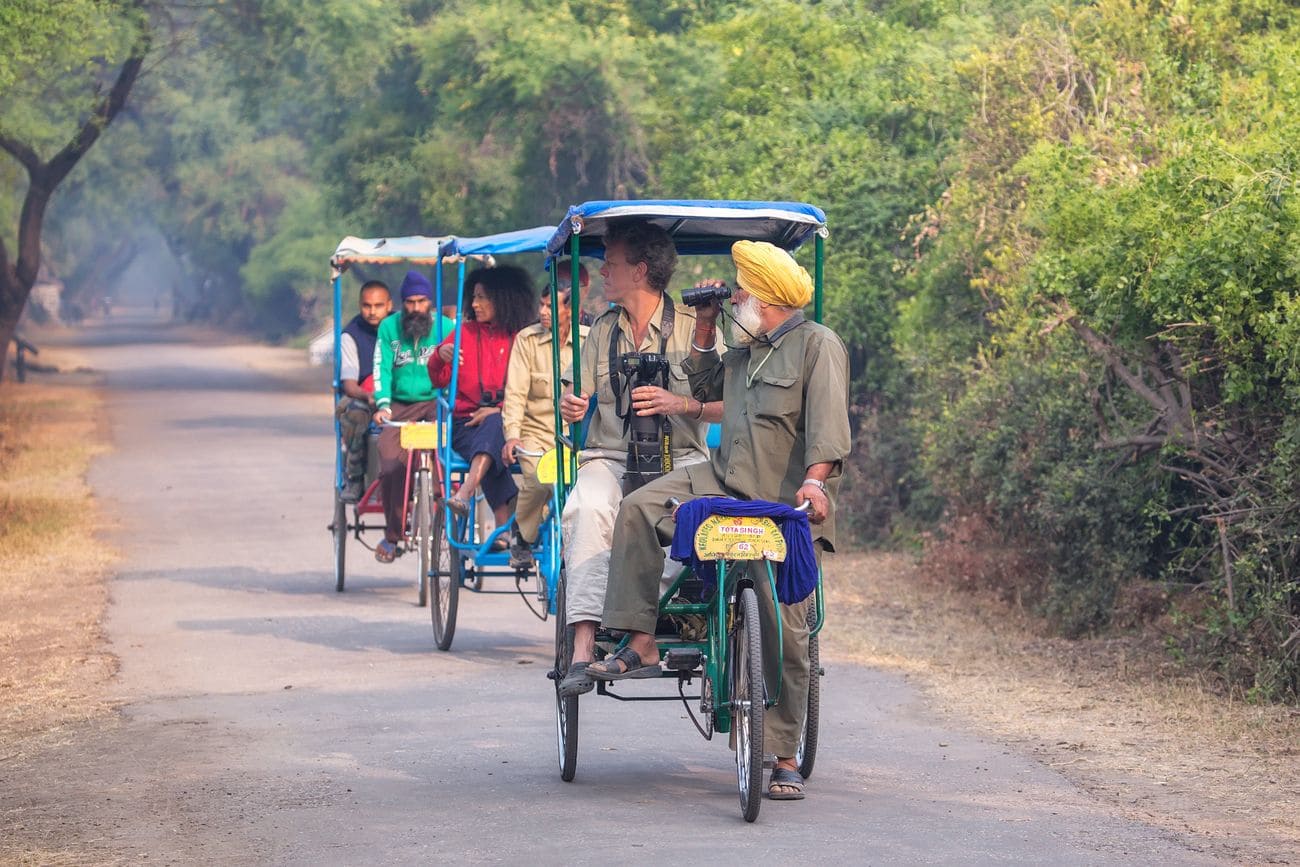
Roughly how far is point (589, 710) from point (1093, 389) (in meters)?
4.17

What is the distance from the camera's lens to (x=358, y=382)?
14.2m

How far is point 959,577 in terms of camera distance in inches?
543

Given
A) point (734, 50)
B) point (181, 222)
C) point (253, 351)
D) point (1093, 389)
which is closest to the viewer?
point (1093, 389)

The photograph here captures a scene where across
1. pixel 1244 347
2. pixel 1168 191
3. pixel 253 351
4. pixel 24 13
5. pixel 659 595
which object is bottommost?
pixel 253 351

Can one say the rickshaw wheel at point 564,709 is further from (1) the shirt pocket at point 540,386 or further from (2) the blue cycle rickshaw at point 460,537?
(1) the shirt pocket at point 540,386

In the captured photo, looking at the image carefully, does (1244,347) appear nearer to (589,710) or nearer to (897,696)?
(897,696)

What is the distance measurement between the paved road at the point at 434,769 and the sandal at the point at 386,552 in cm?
34

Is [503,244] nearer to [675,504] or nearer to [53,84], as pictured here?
[675,504]

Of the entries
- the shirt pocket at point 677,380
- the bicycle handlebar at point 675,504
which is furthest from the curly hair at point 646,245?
the bicycle handlebar at point 675,504

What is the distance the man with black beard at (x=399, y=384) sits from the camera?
13133 millimetres

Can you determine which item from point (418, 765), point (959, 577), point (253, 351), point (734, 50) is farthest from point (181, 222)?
point (418, 765)

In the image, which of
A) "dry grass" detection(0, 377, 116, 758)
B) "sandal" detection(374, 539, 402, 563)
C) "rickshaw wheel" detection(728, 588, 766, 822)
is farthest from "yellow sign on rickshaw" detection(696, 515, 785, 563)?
"sandal" detection(374, 539, 402, 563)

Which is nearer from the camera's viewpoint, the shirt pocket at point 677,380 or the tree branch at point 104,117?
the shirt pocket at point 677,380

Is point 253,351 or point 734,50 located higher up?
point 734,50
